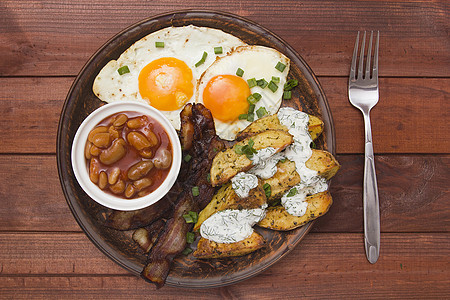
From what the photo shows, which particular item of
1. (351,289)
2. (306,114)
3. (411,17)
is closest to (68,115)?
(306,114)

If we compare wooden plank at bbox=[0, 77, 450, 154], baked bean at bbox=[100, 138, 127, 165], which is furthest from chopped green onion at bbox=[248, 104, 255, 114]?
baked bean at bbox=[100, 138, 127, 165]

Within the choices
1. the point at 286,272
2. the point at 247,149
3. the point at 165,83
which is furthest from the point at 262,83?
the point at 286,272

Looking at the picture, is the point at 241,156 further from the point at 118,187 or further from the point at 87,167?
the point at 87,167

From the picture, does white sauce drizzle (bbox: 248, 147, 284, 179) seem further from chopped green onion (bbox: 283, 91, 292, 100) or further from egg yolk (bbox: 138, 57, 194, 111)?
egg yolk (bbox: 138, 57, 194, 111)

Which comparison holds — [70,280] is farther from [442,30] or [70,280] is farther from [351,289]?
[442,30]

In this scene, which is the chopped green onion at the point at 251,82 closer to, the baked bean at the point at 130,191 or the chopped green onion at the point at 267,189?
the chopped green onion at the point at 267,189

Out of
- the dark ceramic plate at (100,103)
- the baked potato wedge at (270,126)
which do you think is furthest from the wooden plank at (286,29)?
the baked potato wedge at (270,126)
